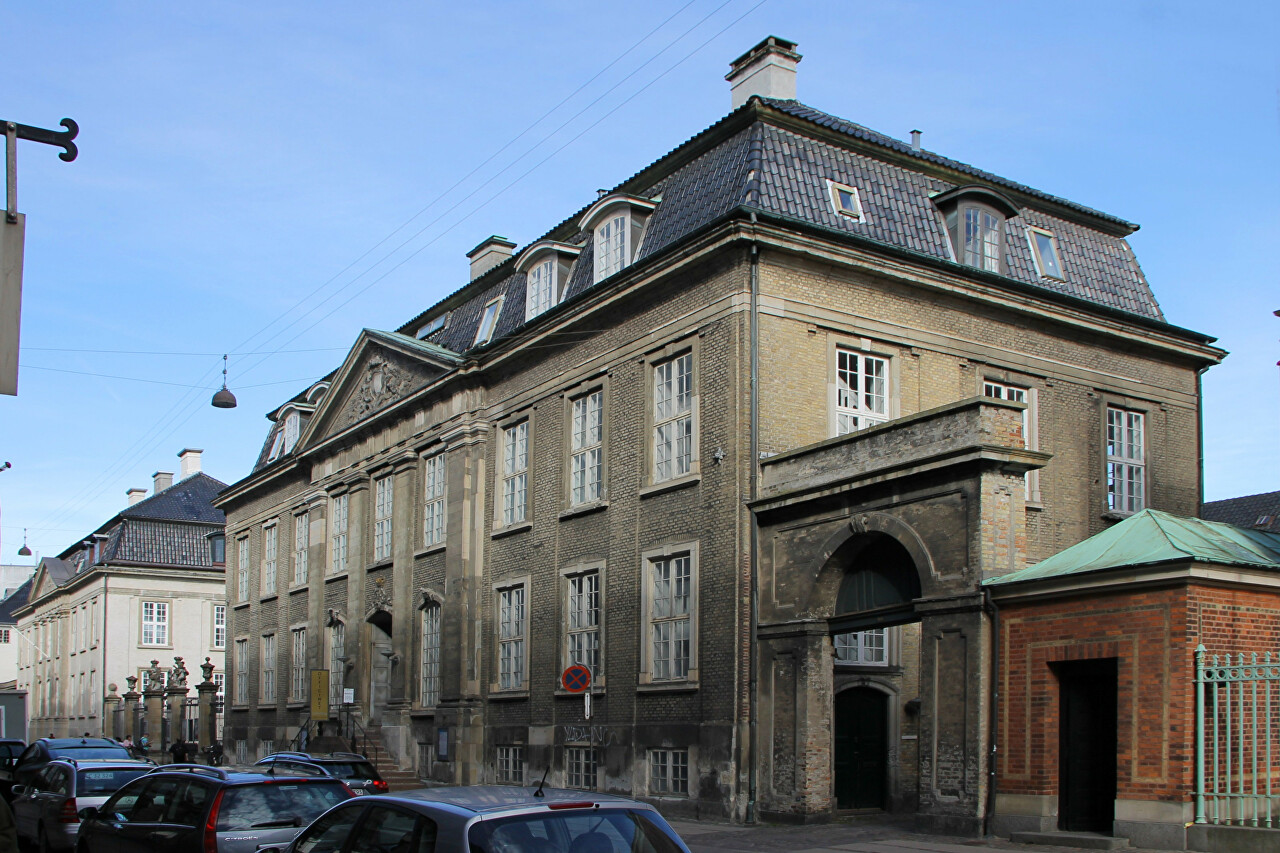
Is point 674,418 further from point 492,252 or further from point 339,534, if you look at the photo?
point 339,534

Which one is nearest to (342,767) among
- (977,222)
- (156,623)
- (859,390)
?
(859,390)

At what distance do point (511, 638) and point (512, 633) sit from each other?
0.37ft

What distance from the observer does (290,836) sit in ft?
37.4

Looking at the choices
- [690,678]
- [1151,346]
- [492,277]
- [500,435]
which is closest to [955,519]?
[690,678]

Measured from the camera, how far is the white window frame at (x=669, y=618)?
22734mm

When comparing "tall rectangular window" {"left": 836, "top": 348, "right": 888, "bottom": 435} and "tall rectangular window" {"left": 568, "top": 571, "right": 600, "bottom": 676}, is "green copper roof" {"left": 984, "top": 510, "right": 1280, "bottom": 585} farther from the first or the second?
"tall rectangular window" {"left": 568, "top": 571, "right": 600, "bottom": 676}

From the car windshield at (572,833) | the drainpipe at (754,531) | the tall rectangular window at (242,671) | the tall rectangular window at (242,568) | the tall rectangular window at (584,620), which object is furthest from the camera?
the tall rectangular window at (242,568)

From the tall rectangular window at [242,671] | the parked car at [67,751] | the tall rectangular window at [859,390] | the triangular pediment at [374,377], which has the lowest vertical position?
the tall rectangular window at [242,671]

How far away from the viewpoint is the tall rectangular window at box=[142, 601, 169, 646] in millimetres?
65812

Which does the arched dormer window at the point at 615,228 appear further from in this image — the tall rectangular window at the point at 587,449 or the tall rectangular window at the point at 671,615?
the tall rectangular window at the point at 671,615

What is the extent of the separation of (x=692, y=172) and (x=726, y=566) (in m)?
7.82

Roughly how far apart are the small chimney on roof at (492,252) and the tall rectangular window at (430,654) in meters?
9.64

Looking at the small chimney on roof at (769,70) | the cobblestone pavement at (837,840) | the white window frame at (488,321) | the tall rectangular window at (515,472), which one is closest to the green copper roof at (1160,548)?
the cobblestone pavement at (837,840)

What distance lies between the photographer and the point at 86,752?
2108 cm
